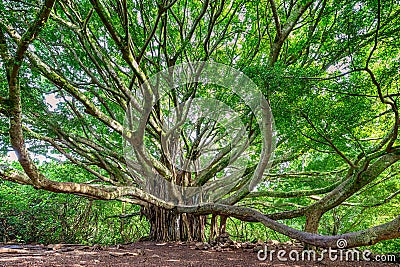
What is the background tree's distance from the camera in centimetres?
252

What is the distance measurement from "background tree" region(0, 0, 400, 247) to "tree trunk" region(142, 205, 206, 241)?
27 mm

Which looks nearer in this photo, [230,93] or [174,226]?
[230,93]

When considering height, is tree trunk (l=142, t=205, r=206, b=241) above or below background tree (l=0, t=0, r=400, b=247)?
below

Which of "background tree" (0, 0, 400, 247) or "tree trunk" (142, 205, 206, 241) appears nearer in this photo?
"background tree" (0, 0, 400, 247)

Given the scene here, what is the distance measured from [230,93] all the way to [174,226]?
326 centimetres

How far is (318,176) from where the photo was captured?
209 inches

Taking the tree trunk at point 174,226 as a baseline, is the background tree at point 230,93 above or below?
above

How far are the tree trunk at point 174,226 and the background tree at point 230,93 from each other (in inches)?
1.0

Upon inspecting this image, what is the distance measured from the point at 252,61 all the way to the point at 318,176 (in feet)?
8.93

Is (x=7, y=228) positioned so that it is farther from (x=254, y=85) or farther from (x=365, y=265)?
(x=365, y=265)

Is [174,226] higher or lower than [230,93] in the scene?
lower

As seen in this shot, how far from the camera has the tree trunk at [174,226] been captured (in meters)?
5.62

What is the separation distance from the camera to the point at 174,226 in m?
5.65

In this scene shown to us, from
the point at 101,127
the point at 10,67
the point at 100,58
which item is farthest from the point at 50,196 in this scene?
the point at 10,67
